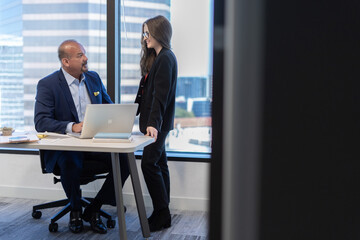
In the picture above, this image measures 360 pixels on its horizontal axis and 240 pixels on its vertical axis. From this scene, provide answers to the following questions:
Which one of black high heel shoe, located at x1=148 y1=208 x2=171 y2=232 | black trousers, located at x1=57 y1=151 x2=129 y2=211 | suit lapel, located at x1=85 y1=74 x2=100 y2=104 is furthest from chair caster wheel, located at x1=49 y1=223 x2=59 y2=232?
suit lapel, located at x1=85 y1=74 x2=100 y2=104

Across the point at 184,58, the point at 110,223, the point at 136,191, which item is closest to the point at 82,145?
the point at 136,191

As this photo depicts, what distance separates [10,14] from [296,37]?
3750mm

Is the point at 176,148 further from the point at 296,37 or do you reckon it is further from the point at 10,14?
the point at 296,37

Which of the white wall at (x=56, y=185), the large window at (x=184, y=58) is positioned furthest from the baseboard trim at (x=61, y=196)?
the large window at (x=184, y=58)

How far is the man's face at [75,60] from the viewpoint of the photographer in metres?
2.75

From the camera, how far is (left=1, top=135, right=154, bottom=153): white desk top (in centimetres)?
205

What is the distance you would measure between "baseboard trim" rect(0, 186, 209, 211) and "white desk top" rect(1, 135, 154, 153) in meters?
1.02

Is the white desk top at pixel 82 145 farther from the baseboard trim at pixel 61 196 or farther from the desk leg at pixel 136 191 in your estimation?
the baseboard trim at pixel 61 196

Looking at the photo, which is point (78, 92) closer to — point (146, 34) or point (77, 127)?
point (77, 127)

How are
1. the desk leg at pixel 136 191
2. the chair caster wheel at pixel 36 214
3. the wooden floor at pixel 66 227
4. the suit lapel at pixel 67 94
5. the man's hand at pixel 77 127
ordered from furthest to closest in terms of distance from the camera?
the chair caster wheel at pixel 36 214 < the suit lapel at pixel 67 94 < the wooden floor at pixel 66 227 < the man's hand at pixel 77 127 < the desk leg at pixel 136 191

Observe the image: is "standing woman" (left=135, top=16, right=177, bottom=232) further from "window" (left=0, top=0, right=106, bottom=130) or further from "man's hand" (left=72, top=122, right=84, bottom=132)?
"window" (left=0, top=0, right=106, bottom=130)

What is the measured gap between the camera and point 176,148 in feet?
10.8

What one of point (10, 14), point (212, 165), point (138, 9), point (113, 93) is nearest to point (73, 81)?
point (113, 93)

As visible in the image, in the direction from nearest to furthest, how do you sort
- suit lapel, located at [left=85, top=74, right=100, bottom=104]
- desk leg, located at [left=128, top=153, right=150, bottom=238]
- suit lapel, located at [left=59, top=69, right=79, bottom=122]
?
desk leg, located at [left=128, top=153, right=150, bottom=238] < suit lapel, located at [left=59, top=69, right=79, bottom=122] < suit lapel, located at [left=85, top=74, right=100, bottom=104]
